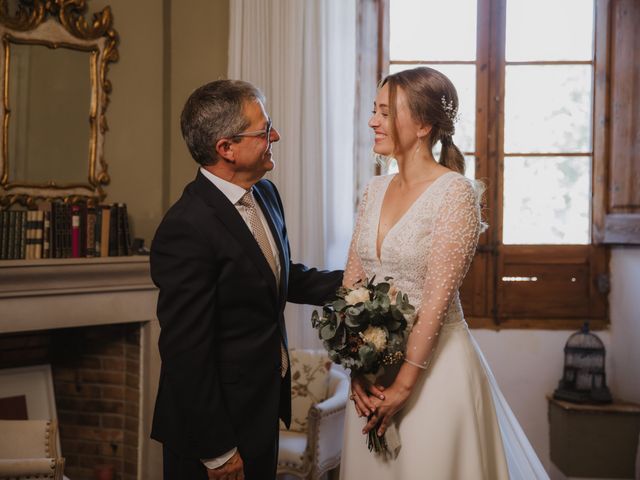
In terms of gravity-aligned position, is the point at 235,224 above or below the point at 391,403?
above

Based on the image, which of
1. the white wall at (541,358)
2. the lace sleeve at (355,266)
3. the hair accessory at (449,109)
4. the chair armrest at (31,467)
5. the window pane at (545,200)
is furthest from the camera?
the window pane at (545,200)

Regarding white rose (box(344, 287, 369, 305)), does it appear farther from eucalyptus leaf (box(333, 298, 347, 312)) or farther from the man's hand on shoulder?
the man's hand on shoulder

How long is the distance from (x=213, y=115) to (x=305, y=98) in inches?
82.6

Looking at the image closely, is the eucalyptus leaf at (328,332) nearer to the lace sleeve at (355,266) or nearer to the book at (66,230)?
the lace sleeve at (355,266)

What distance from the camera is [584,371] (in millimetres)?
4336

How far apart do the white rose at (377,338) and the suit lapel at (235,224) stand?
0.35 meters

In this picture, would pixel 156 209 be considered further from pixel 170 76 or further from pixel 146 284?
pixel 170 76

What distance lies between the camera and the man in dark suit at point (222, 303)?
2033 mm

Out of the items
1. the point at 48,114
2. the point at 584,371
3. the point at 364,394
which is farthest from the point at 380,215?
the point at 584,371

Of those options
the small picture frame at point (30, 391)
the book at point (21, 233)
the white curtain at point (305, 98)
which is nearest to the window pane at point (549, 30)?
the white curtain at point (305, 98)

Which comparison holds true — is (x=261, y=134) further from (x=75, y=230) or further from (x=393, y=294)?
(x=75, y=230)

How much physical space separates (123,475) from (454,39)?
3233 mm

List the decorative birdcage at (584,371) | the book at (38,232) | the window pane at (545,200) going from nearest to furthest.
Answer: the book at (38,232), the decorative birdcage at (584,371), the window pane at (545,200)

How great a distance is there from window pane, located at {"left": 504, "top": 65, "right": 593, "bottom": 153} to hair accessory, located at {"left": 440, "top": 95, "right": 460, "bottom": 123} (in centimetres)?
244
